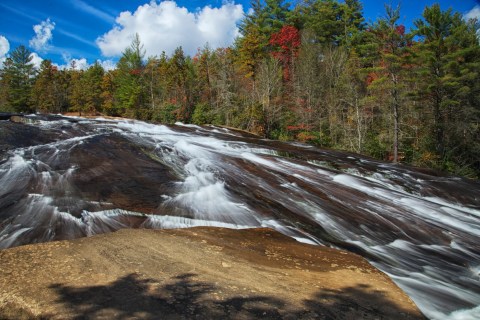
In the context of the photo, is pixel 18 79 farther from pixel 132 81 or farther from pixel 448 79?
pixel 448 79

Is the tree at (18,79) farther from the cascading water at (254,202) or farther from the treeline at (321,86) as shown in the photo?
the cascading water at (254,202)

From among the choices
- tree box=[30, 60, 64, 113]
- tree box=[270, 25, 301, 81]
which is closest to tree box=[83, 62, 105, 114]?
tree box=[30, 60, 64, 113]

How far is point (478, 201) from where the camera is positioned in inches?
403

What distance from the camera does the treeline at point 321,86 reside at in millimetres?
23031

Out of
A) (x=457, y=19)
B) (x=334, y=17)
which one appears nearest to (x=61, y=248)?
(x=457, y=19)

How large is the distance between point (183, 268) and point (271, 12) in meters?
51.4

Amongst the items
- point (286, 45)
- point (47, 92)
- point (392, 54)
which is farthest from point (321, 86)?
point (47, 92)

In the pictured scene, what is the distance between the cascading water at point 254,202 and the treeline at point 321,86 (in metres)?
13.6

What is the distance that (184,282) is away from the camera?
3.47 metres

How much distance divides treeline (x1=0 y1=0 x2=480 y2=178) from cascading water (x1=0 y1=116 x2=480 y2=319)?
13590 mm

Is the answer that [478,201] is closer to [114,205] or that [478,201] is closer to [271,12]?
[114,205]

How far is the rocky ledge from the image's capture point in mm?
2938

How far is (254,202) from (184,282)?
4.01 meters

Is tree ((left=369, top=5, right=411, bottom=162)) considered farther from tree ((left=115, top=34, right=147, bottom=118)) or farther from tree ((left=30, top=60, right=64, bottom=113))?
tree ((left=30, top=60, right=64, bottom=113))
